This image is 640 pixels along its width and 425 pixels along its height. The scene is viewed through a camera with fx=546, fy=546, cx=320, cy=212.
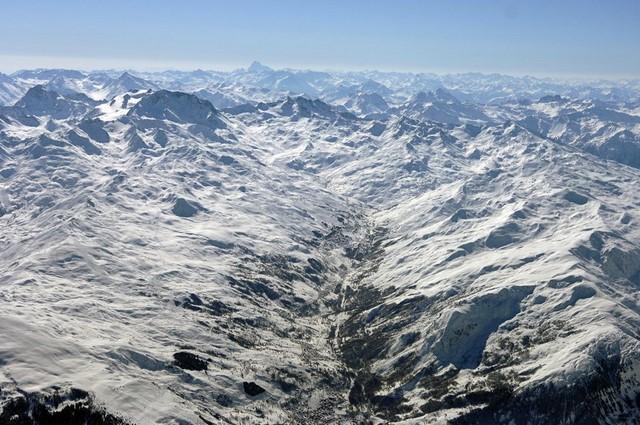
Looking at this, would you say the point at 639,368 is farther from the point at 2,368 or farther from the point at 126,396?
the point at 2,368

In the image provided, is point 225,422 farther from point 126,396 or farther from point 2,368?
point 2,368

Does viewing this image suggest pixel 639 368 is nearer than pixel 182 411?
No

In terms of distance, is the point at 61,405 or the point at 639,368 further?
the point at 639,368

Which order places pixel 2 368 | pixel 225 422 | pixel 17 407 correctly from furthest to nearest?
pixel 225 422
pixel 2 368
pixel 17 407

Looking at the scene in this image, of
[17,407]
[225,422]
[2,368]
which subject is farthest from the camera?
[225,422]

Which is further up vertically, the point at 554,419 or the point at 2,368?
the point at 2,368

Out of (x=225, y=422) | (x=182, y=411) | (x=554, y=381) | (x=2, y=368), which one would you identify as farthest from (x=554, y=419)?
(x=2, y=368)

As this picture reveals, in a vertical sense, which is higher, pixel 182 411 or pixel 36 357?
pixel 36 357

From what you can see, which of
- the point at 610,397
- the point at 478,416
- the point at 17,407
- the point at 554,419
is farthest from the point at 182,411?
the point at 610,397
